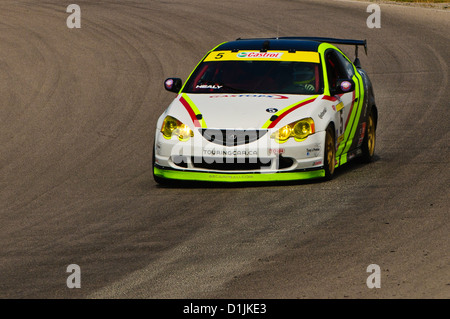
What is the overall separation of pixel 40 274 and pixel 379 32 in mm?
19149

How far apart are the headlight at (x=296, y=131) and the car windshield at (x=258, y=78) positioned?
2.58 feet

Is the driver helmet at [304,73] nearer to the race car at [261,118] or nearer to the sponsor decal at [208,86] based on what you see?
the race car at [261,118]

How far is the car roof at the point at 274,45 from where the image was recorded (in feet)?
44.6

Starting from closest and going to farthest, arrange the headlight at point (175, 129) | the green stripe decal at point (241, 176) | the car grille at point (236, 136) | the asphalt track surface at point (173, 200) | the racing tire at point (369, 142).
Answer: the asphalt track surface at point (173, 200)
the car grille at point (236, 136)
the green stripe decal at point (241, 176)
the headlight at point (175, 129)
the racing tire at point (369, 142)

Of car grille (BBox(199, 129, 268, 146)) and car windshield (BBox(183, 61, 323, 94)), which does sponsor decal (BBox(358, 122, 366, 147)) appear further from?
car grille (BBox(199, 129, 268, 146))

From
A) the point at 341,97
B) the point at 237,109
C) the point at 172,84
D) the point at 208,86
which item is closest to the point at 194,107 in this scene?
the point at 237,109

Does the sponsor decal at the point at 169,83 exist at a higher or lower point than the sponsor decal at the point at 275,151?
higher

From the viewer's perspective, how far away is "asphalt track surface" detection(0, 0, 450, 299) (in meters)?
8.38

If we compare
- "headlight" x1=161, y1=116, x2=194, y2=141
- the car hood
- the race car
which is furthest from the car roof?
"headlight" x1=161, y1=116, x2=194, y2=141

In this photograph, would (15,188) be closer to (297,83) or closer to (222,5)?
(297,83)

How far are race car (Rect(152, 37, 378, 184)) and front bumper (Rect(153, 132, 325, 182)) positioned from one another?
1 centimetres

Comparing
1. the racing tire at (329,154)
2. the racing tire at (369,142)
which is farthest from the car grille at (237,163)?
the racing tire at (369,142)

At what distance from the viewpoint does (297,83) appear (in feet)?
42.8
